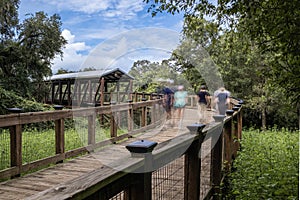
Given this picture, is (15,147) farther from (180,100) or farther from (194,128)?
(180,100)

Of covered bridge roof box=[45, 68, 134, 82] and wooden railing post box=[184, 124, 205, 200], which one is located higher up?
covered bridge roof box=[45, 68, 134, 82]

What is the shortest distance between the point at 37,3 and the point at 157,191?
19.7 m

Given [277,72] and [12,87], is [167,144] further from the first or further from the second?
[12,87]

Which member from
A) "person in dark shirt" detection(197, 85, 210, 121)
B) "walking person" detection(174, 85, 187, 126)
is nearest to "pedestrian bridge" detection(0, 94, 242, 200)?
"walking person" detection(174, 85, 187, 126)

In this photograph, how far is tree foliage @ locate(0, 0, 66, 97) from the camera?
14523 millimetres

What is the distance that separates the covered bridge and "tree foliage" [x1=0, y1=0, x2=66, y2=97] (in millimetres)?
2038

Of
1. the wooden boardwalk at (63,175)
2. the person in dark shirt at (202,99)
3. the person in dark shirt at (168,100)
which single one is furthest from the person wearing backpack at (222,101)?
the wooden boardwalk at (63,175)

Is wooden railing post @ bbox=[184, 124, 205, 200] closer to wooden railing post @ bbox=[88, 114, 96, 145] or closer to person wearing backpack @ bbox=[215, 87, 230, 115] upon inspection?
wooden railing post @ bbox=[88, 114, 96, 145]

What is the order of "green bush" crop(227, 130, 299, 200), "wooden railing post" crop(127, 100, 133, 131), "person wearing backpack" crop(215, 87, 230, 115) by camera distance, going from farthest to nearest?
"person wearing backpack" crop(215, 87, 230, 115) < "wooden railing post" crop(127, 100, 133, 131) < "green bush" crop(227, 130, 299, 200)

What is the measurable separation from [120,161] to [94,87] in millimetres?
17493

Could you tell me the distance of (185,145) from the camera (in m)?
2.08

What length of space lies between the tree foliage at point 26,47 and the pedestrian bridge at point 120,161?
895 cm

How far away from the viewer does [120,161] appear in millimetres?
Result: 1267

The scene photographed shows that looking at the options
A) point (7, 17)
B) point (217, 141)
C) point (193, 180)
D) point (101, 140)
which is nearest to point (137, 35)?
point (101, 140)
